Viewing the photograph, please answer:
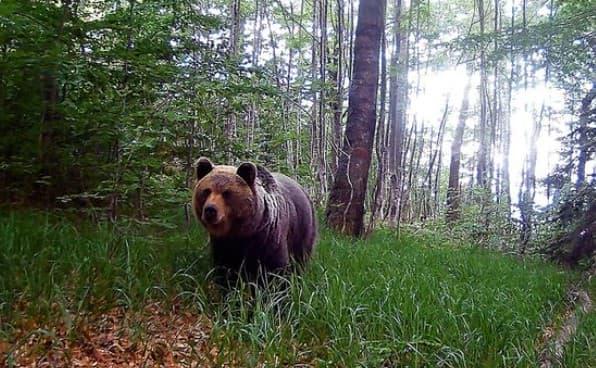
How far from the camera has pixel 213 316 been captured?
4.39 m

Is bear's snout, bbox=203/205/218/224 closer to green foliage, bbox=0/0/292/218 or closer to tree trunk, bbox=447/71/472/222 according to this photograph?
green foliage, bbox=0/0/292/218

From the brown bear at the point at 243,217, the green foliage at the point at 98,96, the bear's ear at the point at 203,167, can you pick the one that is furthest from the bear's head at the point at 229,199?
the green foliage at the point at 98,96

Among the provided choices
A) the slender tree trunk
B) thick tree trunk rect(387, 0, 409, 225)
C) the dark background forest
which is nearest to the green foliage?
the dark background forest

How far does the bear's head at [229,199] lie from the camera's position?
445 cm

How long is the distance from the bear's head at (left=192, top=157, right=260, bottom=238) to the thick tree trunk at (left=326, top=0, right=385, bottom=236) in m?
4.59

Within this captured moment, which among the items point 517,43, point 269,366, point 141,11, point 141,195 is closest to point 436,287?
point 269,366

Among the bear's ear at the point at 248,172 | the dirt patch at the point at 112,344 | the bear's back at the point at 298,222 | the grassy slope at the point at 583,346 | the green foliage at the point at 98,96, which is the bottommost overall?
the grassy slope at the point at 583,346

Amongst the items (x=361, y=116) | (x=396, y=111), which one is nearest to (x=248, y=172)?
(x=361, y=116)

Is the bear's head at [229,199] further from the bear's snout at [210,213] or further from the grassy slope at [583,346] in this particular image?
the grassy slope at [583,346]

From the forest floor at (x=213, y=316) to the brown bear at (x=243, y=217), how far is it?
276 millimetres

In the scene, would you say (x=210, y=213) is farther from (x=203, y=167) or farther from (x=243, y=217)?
(x=203, y=167)

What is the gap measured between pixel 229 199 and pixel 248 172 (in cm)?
28

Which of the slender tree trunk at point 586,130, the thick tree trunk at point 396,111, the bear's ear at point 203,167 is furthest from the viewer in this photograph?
the thick tree trunk at point 396,111

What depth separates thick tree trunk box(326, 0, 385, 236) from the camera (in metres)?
9.09
